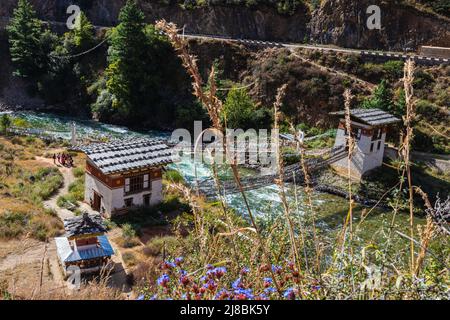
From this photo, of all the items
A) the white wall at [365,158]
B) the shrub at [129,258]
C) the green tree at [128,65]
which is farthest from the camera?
the green tree at [128,65]

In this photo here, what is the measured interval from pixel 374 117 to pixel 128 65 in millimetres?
22561

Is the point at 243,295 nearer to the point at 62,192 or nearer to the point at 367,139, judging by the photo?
the point at 62,192

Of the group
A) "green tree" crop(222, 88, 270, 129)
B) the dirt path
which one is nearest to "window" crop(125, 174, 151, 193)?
the dirt path

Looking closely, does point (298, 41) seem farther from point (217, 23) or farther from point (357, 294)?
point (357, 294)

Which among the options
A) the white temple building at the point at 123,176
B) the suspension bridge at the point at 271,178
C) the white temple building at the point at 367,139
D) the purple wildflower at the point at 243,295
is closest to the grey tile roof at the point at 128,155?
the white temple building at the point at 123,176

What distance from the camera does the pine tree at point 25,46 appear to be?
47.4 m

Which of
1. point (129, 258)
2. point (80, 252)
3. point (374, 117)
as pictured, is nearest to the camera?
point (80, 252)

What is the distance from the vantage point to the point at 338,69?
42062 millimetres

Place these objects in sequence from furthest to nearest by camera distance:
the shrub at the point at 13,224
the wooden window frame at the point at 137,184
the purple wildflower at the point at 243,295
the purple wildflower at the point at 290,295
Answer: the wooden window frame at the point at 137,184, the shrub at the point at 13,224, the purple wildflower at the point at 290,295, the purple wildflower at the point at 243,295

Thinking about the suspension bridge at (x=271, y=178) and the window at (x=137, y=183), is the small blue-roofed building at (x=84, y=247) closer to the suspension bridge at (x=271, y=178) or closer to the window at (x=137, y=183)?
the window at (x=137, y=183)

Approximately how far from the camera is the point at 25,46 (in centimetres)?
4750

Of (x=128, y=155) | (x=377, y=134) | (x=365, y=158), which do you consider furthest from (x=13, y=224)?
(x=377, y=134)

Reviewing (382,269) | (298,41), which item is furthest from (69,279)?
(298,41)

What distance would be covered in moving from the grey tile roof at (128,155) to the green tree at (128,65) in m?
18.6
